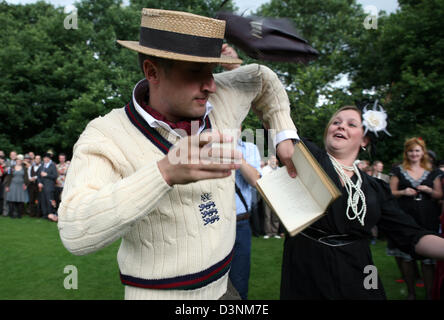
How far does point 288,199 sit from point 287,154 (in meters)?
0.32

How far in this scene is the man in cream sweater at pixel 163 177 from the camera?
1111mm

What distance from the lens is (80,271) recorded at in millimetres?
5859

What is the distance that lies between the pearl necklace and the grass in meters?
2.65

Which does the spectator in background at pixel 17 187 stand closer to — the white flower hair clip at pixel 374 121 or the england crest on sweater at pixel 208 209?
the white flower hair clip at pixel 374 121

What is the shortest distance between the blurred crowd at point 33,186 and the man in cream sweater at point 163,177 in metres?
10.8

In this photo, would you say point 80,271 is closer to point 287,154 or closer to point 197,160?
point 287,154

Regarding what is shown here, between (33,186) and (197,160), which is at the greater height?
(197,160)

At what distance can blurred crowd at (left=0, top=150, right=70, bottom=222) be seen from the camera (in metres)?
11.3

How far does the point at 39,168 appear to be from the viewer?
1147 cm

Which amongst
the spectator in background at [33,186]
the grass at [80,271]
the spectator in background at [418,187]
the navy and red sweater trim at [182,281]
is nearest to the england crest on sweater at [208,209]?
the navy and red sweater trim at [182,281]

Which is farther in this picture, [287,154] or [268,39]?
[287,154]

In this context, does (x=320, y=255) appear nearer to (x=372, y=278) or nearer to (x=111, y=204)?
(x=372, y=278)

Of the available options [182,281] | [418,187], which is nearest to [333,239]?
[182,281]

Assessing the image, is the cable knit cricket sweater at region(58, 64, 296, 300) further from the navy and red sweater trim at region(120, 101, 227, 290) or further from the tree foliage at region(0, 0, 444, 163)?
the tree foliage at region(0, 0, 444, 163)
